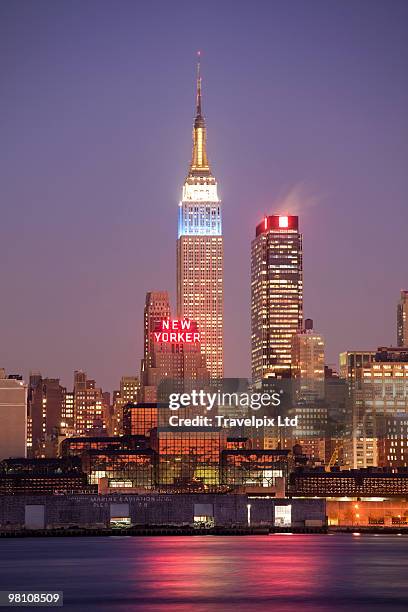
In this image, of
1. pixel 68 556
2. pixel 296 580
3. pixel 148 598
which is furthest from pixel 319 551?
pixel 148 598

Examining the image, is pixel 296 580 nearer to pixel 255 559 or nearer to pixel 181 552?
pixel 255 559

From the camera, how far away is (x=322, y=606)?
12838cm

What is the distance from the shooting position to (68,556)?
618 ft

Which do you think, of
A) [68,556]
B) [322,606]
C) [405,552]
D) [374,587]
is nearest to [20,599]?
[322,606]

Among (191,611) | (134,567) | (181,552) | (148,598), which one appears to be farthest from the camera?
(181,552)

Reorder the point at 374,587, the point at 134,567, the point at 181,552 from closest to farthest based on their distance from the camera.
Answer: the point at 374,587 < the point at 134,567 < the point at 181,552

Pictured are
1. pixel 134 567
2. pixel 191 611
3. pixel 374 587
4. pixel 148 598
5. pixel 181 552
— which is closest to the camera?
pixel 191 611

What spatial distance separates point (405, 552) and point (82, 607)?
72558 mm

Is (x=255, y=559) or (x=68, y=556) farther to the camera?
(x=68, y=556)

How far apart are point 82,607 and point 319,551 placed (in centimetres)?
6299

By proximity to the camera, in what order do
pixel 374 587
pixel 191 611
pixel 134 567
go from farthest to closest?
pixel 134 567, pixel 374 587, pixel 191 611

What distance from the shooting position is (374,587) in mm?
143500

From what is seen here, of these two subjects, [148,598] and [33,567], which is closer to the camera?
[148,598]

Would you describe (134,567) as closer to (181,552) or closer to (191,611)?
(181,552)
